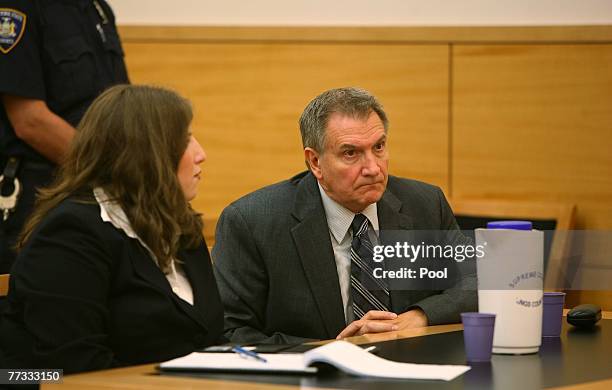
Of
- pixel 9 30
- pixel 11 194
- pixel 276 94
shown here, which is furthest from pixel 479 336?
pixel 276 94

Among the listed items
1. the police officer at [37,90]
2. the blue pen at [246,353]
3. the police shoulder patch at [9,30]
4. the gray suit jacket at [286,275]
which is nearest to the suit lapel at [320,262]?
the gray suit jacket at [286,275]

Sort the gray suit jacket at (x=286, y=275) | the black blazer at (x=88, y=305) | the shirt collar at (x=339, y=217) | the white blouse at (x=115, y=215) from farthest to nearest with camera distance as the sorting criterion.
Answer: the shirt collar at (x=339, y=217) < the gray suit jacket at (x=286, y=275) < the white blouse at (x=115, y=215) < the black blazer at (x=88, y=305)

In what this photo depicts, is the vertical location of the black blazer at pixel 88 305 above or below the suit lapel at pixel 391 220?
above

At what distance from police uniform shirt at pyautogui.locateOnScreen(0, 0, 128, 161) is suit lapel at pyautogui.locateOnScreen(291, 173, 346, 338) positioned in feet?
3.47

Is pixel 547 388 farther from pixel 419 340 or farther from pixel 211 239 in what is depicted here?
pixel 211 239

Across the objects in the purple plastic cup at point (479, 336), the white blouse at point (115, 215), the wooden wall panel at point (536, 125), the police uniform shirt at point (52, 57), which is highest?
the police uniform shirt at point (52, 57)

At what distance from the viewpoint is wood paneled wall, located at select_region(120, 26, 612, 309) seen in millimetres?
4359

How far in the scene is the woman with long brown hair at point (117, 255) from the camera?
6.77ft

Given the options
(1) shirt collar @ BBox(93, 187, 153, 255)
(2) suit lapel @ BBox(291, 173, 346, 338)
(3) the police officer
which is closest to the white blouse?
(1) shirt collar @ BBox(93, 187, 153, 255)

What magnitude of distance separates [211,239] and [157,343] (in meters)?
2.33

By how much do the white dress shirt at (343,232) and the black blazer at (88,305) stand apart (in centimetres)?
62

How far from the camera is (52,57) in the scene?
3.51 m

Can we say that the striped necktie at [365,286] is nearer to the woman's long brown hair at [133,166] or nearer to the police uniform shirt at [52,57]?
the woman's long brown hair at [133,166]

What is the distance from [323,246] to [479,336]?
951 millimetres
